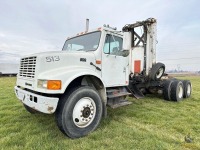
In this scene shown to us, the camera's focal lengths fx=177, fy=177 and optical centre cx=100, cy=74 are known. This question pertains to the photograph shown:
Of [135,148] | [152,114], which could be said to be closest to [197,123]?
[152,114]

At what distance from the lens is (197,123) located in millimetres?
4355

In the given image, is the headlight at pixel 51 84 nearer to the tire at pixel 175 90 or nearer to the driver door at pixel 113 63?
the driver door at pixel 113 63

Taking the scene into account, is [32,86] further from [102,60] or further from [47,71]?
[102,60]

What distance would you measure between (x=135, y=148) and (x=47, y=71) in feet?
6.89

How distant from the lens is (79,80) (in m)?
3.94

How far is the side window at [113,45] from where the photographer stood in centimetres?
441

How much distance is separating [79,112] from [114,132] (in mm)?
881

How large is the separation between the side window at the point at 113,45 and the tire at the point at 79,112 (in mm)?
1257

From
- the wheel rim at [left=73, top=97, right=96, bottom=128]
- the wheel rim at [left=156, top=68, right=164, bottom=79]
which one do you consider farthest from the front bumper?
the wheel rim at [left=156, top=68, right=164, bottom=79]

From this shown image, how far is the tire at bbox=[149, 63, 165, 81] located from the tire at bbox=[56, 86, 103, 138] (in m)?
3.78

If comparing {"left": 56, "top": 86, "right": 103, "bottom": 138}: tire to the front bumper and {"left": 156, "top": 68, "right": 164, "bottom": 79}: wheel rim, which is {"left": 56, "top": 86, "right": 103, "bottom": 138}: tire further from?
{"left": 156, "top": 68, "right": 164, "bottom": 79}: wheel rim

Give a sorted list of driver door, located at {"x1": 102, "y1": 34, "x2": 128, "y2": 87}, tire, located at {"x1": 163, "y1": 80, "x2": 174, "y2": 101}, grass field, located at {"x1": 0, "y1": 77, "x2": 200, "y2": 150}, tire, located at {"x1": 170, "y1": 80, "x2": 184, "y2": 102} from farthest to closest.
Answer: tire, located at {"x1": 163, "y1": 80, "x2": 174, "y2": 101} < tire, located at {"x1": 170, "y1": 80, "x2": 184, "y2": 102} < driver door, located at {"x1": 102, "y1": 34, "x2": 128, "y2": 87} < grass field, located at {"x1": 0, "y1": 77, "x2": 200, "y2": 150}

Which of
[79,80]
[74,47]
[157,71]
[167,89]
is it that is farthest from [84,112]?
[167,89]

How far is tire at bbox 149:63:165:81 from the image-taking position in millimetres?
6965
